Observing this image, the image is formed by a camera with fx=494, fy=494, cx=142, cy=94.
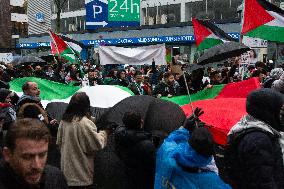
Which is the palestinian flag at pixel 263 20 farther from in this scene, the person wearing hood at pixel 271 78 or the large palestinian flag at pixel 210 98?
the large palestinian flag at pixel 210 98

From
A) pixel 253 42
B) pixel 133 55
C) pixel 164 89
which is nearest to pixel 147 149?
pixel 164 89

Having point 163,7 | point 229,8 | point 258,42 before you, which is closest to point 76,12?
point 163,7

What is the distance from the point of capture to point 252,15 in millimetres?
9227

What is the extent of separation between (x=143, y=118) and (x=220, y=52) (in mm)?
2554

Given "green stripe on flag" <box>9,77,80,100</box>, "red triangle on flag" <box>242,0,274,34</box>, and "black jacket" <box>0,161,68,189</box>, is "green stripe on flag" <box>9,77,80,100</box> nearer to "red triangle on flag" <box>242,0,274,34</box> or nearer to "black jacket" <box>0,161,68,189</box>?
"red triangle on flag" <box>242,0,274,34</box>

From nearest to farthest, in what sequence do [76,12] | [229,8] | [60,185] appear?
1. [60,185]
2. [229,8]
3. [76,12]

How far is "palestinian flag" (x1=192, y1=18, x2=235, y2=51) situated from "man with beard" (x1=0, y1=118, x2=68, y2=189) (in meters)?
8.21

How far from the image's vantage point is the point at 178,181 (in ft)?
12.1

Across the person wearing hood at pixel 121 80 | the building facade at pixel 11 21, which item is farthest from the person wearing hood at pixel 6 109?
the building facade at pixel 11 21

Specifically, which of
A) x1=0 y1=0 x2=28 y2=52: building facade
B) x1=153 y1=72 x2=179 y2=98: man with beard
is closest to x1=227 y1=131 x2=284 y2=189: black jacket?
x1=153 y1=72 x2=179 y2=98: man with beard

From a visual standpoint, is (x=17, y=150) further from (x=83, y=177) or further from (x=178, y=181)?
(x=83, y=177)

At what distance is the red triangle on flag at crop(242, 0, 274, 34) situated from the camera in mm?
9102

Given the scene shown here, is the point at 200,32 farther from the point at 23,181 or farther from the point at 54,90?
the point at 23,181

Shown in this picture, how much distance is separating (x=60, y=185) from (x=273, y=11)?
23.3ft
